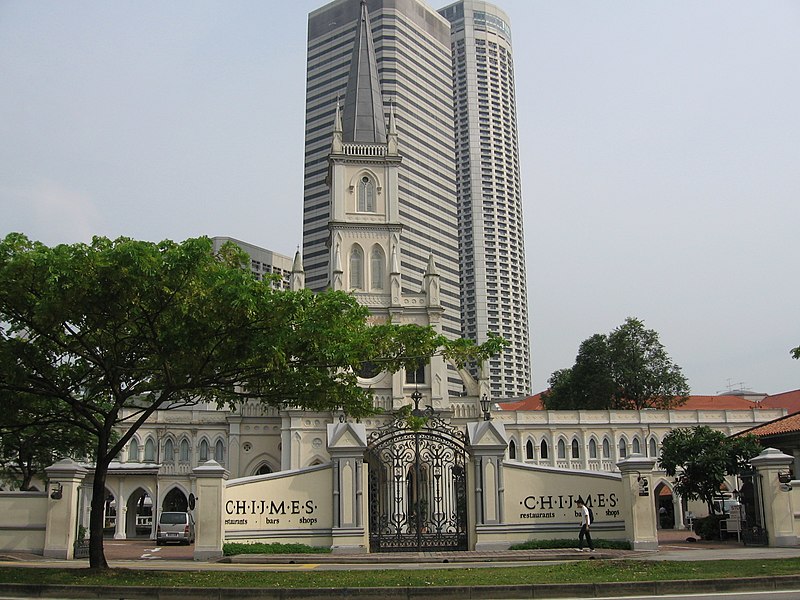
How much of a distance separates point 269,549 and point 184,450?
35542 millimetres

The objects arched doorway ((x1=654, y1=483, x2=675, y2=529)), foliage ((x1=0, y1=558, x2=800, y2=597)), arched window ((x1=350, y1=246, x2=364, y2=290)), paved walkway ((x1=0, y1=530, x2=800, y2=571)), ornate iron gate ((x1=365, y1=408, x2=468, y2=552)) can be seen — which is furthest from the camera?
arched window ((x1=350, y1=246, x2=364, y2=290))

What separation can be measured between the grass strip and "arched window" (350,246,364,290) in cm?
3967

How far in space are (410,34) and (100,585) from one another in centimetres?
12818

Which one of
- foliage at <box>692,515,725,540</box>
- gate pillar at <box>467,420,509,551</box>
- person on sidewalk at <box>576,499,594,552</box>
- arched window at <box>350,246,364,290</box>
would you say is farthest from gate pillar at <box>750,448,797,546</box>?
arched window at <box>350,246,364,290</box>

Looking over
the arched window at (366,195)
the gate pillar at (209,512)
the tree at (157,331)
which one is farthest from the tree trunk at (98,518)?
the arched window at (366,195)

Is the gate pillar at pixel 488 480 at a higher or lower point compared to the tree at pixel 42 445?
lower

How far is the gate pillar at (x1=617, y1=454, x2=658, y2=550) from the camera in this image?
23.5 meters

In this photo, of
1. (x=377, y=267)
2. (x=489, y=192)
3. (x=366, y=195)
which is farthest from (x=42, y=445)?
(x=489, y=192)

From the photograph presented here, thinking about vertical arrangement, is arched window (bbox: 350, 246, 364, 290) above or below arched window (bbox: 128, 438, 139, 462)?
above

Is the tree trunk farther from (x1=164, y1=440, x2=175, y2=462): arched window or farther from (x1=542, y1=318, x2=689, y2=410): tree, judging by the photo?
(x1=542, y1=318, x2=689, y2=410): tree

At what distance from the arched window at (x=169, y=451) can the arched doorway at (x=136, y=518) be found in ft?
8.63

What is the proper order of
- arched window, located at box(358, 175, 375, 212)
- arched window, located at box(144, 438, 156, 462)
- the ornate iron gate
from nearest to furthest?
1. the ornate iron gate
2. arched window, located at box(144, 438, 156, 462)
3. arched window, located at box(358, 175, 375, 212)

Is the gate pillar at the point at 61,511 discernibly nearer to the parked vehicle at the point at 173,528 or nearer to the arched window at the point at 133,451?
the parked vehicle at the point at 173,528

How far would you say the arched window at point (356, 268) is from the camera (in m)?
57.0
